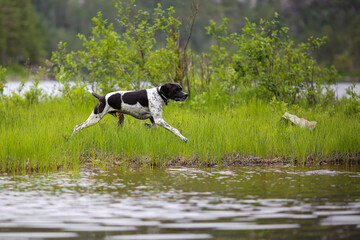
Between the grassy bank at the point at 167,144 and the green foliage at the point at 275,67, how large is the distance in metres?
3.75

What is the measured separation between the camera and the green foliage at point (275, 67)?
1416cm

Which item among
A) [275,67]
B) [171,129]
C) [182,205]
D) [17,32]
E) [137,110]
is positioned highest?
[17,32]

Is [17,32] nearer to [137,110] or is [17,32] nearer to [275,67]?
[275,67]

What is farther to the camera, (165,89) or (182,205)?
(165,89)

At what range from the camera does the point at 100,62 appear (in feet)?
47.9

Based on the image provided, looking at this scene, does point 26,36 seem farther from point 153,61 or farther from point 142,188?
point 142,188

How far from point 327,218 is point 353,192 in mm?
1533

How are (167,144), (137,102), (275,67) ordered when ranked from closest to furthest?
(167,144) → (137,102) → (275,67)

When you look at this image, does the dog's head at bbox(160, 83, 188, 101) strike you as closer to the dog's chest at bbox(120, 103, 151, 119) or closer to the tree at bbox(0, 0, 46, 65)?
the dog's chest at bbox(120, 103, 151, 119)

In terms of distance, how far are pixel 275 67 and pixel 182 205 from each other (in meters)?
9.51

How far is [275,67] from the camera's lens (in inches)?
571

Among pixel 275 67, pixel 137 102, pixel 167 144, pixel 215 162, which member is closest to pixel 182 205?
pixel 215 162

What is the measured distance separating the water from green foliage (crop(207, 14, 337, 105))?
20.7 feet

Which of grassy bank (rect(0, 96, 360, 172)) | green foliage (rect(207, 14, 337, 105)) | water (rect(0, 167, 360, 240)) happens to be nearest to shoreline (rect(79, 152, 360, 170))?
grassy bank (rect(0, 96, 360, 172))
